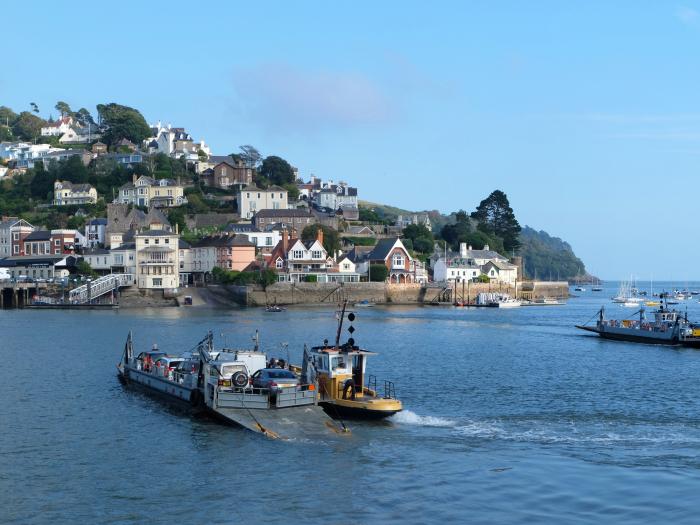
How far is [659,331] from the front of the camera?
76688 mm

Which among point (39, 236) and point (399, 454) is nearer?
point (399, 454)

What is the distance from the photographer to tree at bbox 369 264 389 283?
141750mm

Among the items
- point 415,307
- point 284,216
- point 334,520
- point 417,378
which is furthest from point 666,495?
point 284,216

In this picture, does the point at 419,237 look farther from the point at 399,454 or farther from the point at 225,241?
the point at 399,454

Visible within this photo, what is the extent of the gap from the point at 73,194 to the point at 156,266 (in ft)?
166

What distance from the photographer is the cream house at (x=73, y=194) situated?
174 metres

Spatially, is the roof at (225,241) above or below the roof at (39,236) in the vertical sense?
below

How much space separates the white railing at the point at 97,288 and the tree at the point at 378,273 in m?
36.1

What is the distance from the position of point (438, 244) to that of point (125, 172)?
62.1m

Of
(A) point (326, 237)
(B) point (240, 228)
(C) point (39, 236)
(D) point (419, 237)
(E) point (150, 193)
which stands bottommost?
(A) point (326, 237)

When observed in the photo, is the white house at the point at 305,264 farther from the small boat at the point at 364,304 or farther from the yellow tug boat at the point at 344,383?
the yellow tug boat at the point at 344,383

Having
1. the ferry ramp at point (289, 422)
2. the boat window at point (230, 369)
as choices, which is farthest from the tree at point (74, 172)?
the ferry ramp at point (289, 422)

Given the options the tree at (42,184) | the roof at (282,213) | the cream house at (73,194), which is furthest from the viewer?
the tree at (42,184)

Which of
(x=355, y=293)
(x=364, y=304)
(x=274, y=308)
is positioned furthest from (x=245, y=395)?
(x=355, y=293)
